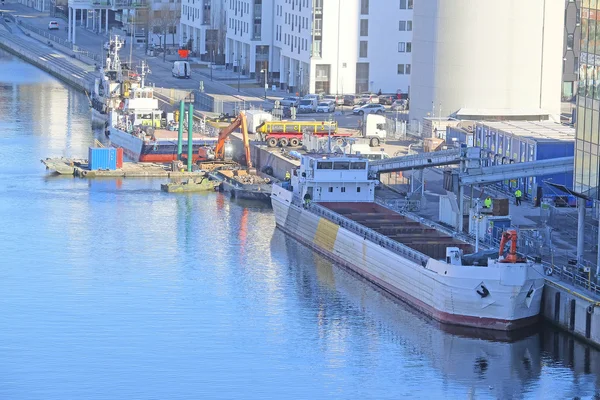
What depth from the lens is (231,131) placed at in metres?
63.9

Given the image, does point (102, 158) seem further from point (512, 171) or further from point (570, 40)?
point (570, 40)

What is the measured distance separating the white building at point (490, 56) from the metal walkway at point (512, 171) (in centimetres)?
2168

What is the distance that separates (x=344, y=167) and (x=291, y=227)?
8.31ft

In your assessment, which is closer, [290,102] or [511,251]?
[511,251]

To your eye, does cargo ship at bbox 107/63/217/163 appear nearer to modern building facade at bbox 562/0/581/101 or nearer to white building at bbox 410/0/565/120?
white building at bbox 410/0/565/120

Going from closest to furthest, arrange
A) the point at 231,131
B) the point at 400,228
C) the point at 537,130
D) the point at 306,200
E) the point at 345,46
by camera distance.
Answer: the point at 400,228
the point at 306,200
the point at 537,130
the point at 231,131
the point at 345,46

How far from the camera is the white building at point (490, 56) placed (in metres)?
68.8

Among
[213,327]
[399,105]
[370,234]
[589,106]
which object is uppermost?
[589,106]

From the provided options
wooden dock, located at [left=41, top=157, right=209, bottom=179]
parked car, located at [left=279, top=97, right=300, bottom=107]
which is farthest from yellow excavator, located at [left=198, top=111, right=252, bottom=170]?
parked car, located at [left=279, top=97, right=300, bottom=107]

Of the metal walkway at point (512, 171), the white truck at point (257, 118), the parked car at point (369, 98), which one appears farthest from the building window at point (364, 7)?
the metal walkway at point (512, 171)

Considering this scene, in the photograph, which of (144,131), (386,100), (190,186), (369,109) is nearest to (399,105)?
(386,100)

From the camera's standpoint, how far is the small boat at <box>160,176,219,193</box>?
5925cm

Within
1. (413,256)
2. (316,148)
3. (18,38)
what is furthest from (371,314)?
(18,38)

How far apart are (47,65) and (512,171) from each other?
60053 mm
